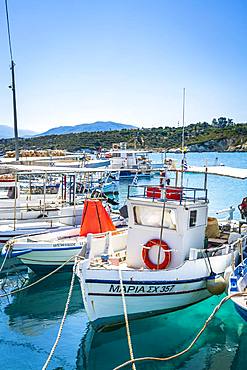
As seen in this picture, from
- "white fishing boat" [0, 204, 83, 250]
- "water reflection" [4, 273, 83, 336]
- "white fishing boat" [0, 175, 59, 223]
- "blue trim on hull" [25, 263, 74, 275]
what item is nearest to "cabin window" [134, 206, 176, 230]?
"water reflection" [4, 273, 83, 336]

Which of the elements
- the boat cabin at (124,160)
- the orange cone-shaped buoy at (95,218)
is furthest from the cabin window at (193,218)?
the boat cabin at (124,160)

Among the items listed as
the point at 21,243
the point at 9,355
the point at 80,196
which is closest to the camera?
the point at 9,355

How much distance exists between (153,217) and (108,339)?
3531 millimetres

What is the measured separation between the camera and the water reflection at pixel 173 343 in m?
10.4

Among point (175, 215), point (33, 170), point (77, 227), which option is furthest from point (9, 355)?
point (33, 170)

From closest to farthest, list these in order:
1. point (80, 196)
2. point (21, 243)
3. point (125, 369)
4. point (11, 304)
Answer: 1. point (125, 369)
2. point (11, 304)
3. point (21, 243)
4. point (80, 196)

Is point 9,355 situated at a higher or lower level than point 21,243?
lower

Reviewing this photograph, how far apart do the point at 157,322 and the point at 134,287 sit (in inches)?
64.5

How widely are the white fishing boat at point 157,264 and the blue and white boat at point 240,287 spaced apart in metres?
0.59

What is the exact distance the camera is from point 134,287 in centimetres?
1137

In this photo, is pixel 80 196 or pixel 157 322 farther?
pixel 80 196

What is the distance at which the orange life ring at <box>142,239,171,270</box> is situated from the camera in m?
12.6

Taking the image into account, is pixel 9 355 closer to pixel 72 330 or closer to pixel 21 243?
pixel 72 330

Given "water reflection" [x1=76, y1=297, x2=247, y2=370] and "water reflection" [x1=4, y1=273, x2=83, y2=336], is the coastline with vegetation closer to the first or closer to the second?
"water reflection" [x1=4, y1=273, x2=83, y2=336]
